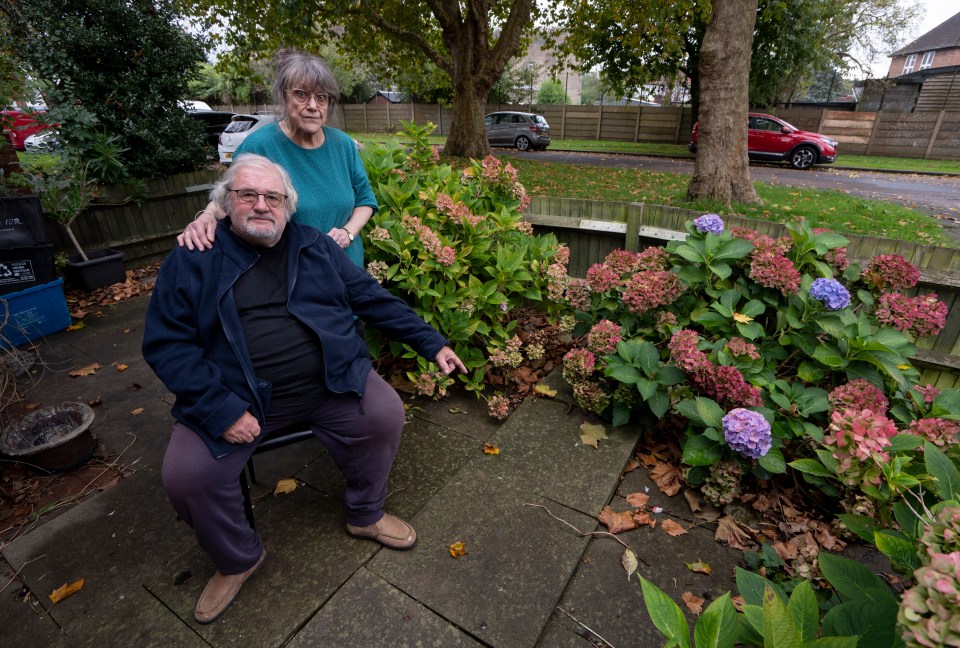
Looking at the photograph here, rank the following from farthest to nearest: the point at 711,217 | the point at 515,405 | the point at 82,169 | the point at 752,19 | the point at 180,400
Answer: the point at 752,19, the point at 82,169, the point at 515,405, the point at 711,217, the point at 180,400

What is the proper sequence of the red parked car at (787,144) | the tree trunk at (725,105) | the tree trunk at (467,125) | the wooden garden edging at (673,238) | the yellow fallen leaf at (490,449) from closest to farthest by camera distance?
the yellow fallen leaf at (490,449), the wooden garden edging at (673,238), the tree trunk at (725,105), the tree trunk at (467,125), the red parked car at (787,144)

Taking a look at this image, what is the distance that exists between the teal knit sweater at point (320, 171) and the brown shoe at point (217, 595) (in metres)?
1.65

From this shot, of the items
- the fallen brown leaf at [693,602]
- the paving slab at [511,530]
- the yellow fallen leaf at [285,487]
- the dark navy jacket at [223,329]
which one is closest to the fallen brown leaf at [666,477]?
the paving slab at [511,530]

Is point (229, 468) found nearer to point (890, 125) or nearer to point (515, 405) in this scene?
point (515, 405)

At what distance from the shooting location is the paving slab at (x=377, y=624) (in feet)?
5.79

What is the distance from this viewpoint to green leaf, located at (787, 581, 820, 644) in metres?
1.17

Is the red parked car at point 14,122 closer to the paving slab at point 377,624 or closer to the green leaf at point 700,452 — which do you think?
the paving slab at point 377,624

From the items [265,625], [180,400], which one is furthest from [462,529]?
[180,400]

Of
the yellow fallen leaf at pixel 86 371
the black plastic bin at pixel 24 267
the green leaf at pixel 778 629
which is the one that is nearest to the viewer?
the green leaf at pixel 778 629

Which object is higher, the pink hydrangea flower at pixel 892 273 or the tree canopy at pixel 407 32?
the tree canopy at pixel 407 32

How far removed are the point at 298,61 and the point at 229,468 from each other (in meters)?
1.87

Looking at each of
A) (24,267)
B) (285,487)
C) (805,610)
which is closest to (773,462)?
(805,610)

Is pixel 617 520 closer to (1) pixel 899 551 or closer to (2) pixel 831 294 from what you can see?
(1) pixel 899 551

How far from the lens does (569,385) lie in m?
3.34
